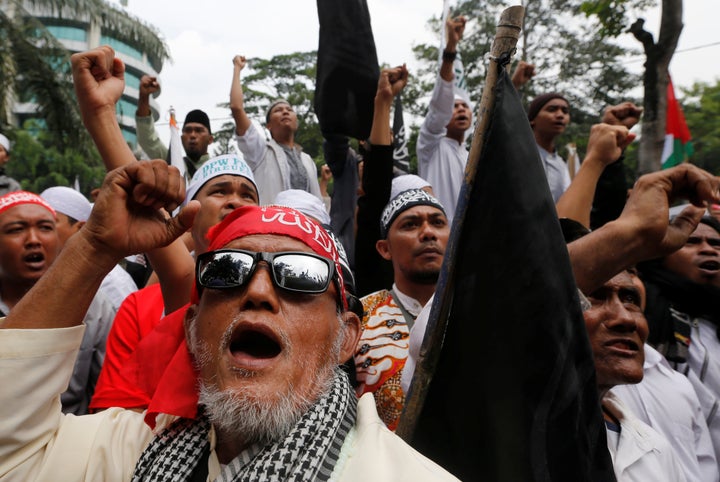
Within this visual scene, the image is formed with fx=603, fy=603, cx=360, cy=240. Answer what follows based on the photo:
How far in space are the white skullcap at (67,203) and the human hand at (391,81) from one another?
2677 millimetres

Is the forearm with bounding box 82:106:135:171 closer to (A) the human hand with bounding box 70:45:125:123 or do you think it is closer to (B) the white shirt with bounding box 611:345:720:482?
(A) the human hand with bounding box 70:45:125:123

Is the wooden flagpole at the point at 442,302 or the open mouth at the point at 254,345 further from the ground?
the wooden flagpole at the point at 442,302

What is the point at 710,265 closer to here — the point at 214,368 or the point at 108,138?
the point at 214,368

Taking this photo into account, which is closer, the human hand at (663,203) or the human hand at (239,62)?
the human hand at (663,203)

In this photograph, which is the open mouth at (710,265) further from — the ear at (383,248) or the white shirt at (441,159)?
the white shirt at (441,159)

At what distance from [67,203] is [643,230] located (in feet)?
14.3

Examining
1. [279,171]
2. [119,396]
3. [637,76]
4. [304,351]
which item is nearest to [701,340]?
Result: [304,351]

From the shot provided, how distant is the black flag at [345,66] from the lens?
3.38 metres

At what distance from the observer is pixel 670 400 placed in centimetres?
274

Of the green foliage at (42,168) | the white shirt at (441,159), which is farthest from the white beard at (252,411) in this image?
the green foliage at (42,168)

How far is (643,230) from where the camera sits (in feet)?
6.43

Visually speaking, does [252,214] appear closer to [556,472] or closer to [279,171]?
[556,472]

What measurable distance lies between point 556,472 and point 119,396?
1586 millimetres

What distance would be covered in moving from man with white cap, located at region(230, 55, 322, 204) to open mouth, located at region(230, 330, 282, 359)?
11.0ft
